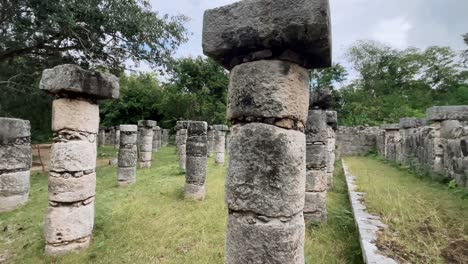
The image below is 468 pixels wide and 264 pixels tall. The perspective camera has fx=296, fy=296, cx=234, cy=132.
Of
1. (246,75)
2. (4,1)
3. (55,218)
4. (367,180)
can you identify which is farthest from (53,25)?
(367,180)

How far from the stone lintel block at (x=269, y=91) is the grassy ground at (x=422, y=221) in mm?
2378

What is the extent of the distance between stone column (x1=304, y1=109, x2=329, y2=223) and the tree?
8201mm

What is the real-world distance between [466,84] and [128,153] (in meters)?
28.5

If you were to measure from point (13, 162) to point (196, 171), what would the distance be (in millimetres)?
4279

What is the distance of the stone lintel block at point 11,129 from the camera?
6.77 meters

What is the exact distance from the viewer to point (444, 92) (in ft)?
89.4

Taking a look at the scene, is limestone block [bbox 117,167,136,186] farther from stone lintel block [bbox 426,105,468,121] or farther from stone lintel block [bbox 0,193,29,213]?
stone lintel block [bbox 426,105,468,121]

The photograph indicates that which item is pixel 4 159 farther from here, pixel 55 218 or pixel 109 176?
pixel 109 176

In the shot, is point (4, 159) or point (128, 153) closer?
point (4, 159)

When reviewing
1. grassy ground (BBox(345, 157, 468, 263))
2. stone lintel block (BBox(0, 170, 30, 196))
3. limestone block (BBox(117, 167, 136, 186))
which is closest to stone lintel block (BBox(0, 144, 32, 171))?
stone lintel block (BBox(0, 170, 30, 196))

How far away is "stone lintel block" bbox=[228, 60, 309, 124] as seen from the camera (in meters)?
2.36

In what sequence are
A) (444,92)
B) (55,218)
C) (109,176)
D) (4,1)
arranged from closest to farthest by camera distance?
(55,218) < (4,1) < (109,176) < (444,92)

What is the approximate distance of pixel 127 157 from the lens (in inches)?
385

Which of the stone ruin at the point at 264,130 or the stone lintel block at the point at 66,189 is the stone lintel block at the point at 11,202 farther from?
the stone ruin at the point at 264,130
